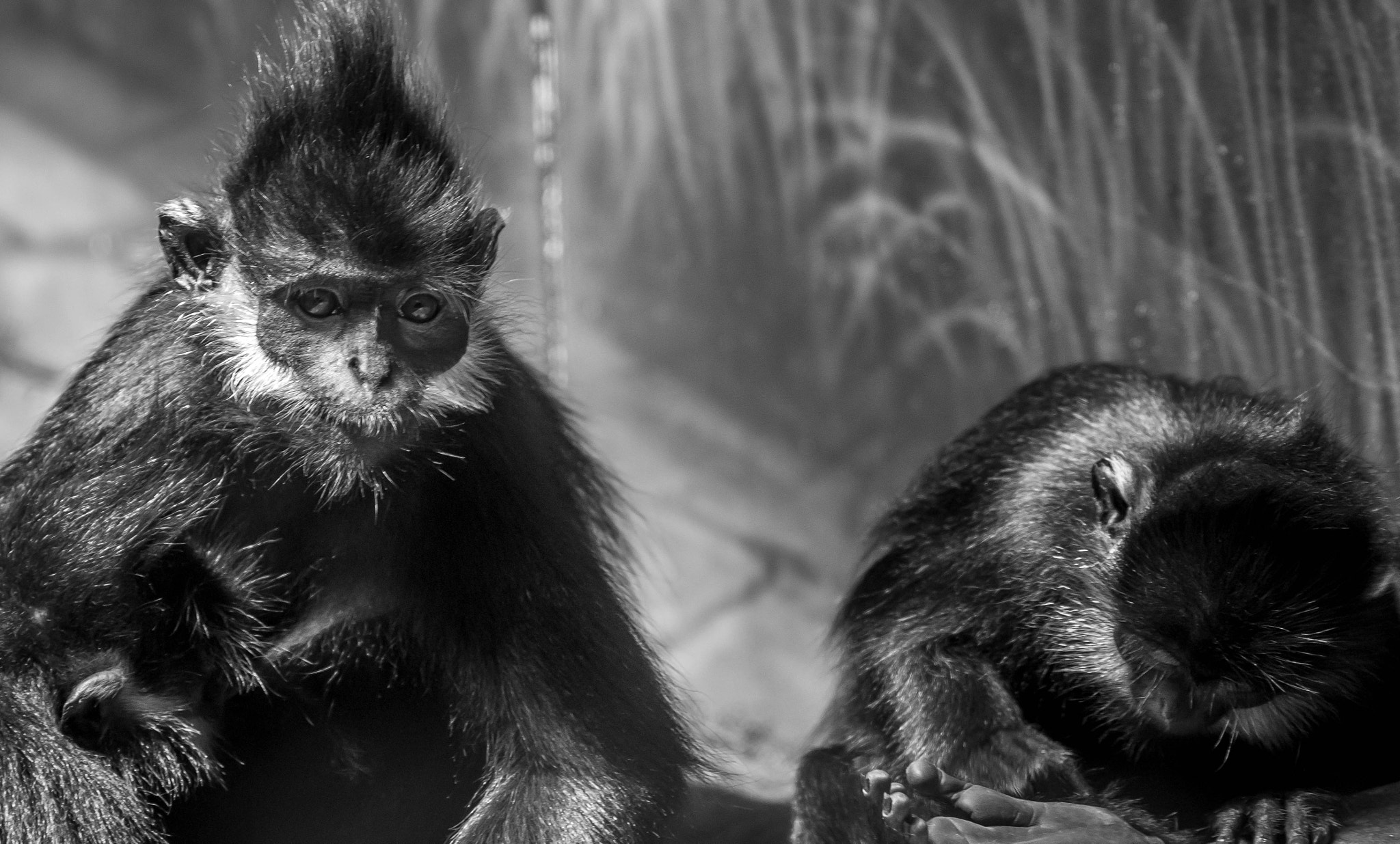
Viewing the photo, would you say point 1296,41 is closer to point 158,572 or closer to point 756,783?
point 756,783

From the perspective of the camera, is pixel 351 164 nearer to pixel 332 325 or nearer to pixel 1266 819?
pixel 332 325

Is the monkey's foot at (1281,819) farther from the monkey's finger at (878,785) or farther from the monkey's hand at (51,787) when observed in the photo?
the monkey's hand at (51,787)

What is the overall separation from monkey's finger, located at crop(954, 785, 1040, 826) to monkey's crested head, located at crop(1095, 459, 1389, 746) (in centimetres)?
43

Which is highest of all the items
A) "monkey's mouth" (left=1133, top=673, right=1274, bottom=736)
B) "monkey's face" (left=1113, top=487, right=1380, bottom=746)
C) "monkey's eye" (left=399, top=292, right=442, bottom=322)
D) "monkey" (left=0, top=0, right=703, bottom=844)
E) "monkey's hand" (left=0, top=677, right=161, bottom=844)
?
"monkey's face" (left=1113, top=487, right=1380, bottom=746)

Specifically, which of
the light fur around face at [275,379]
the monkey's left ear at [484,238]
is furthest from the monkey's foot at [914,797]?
the monkey's left ear at [484,238]

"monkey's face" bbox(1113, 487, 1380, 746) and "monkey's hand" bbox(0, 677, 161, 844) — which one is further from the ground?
"monkey's face" bbox(1113, 487, 1380, 746)

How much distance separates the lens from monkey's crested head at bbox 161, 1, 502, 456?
10.7ft

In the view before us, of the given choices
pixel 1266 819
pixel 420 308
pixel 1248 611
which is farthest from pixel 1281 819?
pixel 420 308

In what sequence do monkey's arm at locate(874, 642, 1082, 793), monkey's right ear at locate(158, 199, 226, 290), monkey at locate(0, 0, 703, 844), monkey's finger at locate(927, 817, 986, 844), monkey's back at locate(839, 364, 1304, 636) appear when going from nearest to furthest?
monkey's finger at locate(927, 817, 986, 844)
monkey at locate(0, 0, 703, 844)
monkey's right ear at locate(158, 199, 226, 290)
monkey's arm at locate(874, 642, 1082, 793)
monkey's back at locate(839, 364, 1304, 636)

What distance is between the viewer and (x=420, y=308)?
3346mm

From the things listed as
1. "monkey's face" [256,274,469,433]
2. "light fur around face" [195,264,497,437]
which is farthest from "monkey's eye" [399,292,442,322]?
"light fur around face" [195,264,497,437]

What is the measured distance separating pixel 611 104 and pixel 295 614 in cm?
353

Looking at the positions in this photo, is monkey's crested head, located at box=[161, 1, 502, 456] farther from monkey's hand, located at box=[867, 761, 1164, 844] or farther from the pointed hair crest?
monkey's hand, located at box=[867, 761, 1164, 844]

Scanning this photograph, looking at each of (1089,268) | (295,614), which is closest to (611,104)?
(1089,268)
